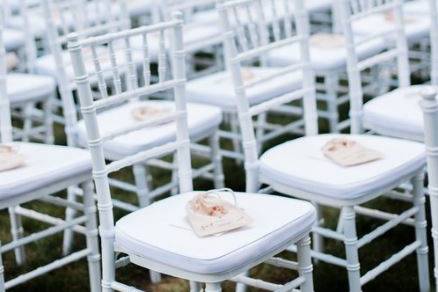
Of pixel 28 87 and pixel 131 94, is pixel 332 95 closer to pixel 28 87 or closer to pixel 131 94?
pixel 28 87

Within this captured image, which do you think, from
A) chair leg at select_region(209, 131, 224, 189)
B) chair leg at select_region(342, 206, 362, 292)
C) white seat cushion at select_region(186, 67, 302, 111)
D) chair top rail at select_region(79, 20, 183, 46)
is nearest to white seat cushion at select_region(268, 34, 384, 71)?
white seat cushion at select_region(186, 67, 302, 111)

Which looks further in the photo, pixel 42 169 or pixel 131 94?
pixel 42 169

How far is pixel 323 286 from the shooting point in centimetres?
301

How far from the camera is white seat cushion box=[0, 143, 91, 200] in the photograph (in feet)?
8.43

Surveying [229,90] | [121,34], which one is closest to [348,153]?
[121,34]

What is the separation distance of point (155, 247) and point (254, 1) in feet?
3.52

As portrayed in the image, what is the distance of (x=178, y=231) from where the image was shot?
88.5 inches

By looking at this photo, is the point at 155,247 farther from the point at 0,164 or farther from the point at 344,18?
the point at 344,18

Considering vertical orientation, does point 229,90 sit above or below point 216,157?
above

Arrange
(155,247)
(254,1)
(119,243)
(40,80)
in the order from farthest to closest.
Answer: (40,80)
(254,1)
(119,243)
(155,247)

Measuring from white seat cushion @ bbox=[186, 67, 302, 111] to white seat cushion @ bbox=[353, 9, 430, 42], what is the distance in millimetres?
890

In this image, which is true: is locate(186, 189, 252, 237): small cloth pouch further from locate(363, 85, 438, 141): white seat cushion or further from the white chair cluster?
locate(363, 85, 438, 141): white seat cushion

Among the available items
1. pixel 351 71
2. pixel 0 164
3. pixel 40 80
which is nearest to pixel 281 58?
pixel 351 71

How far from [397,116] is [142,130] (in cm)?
96
